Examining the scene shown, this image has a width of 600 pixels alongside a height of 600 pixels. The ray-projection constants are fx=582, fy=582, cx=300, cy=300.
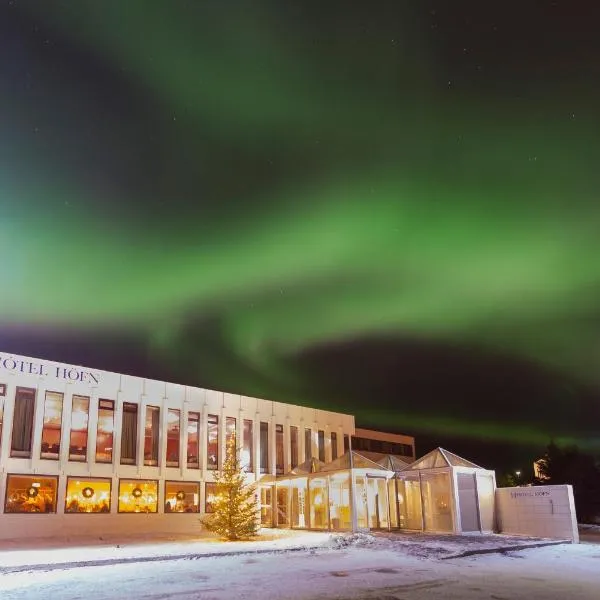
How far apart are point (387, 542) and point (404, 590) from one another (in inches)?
481

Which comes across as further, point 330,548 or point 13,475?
point 13,475

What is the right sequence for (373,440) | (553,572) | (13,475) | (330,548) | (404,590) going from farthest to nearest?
(373,440)
(13,475)
(330,548)
(553,572)
(404,590)

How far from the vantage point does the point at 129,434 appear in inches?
1250

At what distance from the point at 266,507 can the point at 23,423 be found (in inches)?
656

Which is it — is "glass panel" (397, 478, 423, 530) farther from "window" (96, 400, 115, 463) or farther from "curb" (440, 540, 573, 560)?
"window" (96, 400, 115, 463)

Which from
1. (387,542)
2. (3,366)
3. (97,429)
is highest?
(3,366)

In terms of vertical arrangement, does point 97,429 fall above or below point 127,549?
above

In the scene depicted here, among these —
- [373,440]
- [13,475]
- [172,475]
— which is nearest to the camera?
[13,475]

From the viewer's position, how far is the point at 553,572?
1586cm

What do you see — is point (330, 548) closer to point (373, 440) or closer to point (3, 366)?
point (3, 366)

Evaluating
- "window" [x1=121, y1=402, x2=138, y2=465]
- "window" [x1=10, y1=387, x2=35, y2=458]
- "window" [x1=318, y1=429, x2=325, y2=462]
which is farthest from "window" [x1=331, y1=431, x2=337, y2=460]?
"window" [x1=10, y1=387, x2=35, y2=458]

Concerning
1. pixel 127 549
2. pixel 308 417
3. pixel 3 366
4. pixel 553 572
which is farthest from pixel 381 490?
pixel 3 366

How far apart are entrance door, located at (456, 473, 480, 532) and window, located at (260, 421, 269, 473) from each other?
1356 centimetres

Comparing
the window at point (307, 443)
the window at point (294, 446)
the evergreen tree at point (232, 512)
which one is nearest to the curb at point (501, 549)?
the evergreen tree at point (232, 512)
